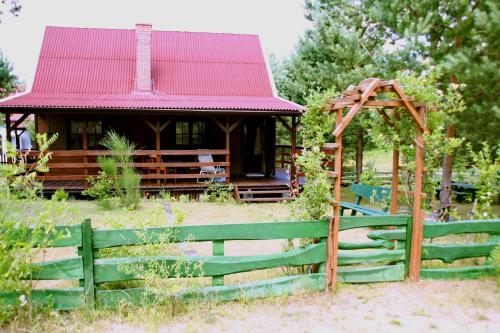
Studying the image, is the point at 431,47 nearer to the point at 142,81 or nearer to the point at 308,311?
the point at 308,311

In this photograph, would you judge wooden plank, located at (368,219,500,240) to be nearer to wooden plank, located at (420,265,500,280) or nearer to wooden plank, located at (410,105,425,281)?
wooden plank, located at (410,105,425,281)

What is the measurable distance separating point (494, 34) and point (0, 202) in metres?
7.27

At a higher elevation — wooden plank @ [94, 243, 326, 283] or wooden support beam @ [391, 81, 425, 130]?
wooden support beam @ [391, 81, 425, 130]

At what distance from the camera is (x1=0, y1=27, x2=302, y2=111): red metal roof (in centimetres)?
1335

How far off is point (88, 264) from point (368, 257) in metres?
3.02

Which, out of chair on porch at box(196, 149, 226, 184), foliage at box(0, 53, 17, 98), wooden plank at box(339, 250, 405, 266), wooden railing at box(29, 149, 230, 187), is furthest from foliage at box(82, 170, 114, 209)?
foliage at box(0, 53, 17, 98)

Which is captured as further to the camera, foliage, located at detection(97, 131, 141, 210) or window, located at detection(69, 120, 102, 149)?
window, located at detection(69, 120, 102, 149)

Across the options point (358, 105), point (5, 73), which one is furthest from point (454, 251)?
point (5, 73)

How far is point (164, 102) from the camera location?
13070mm

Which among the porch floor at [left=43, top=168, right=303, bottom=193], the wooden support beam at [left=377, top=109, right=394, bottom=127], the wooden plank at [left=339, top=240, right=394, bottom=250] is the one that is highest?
the wooden support beam at [left=377, top=109, right=394, bottom=127]

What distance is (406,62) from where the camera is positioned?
9133 millimetres

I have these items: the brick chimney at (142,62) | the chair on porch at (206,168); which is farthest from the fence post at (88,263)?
the brick chimney at (142,62)

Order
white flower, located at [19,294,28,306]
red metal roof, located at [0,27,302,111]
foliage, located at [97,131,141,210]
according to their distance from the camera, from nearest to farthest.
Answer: white flower, located at [19,294,28,306] < foliage, located at [97,131,141,210] < red metal roof, located at [0,27,302,111]

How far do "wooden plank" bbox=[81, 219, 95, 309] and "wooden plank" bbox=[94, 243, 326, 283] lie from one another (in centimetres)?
6
